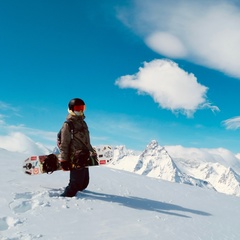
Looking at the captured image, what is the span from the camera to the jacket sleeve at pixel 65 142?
876cm

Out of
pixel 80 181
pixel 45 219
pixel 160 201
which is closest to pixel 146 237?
pixel 45 219

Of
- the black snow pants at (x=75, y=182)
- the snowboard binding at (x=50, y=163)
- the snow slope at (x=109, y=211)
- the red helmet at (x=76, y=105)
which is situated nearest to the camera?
the snow slope at (x=109, y=211)

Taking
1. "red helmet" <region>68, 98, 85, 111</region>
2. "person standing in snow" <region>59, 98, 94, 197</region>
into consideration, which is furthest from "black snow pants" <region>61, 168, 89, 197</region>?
"red helmet" <region>68, 98, 85, 111</region>

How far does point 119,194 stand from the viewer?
10008 millimetres

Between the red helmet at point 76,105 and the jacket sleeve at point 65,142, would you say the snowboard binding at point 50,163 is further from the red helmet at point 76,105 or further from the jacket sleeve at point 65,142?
the red helmet at point 76,105

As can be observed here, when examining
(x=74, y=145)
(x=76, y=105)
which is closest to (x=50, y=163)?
(x=74, y=145)

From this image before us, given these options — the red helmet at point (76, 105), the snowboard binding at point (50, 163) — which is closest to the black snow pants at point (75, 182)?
the snowboard binding at point (50, 163)

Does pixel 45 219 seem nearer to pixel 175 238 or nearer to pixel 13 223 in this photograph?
pixel 13 223

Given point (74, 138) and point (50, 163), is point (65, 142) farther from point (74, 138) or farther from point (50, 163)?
point (50, 163)

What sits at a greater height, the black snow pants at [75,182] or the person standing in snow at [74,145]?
the person standing in snow at [74,145]

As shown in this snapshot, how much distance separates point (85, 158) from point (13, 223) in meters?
3.07

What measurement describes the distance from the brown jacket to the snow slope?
110 cm

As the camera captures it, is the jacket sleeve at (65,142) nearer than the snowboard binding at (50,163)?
Yes

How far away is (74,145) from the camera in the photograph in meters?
9.11
